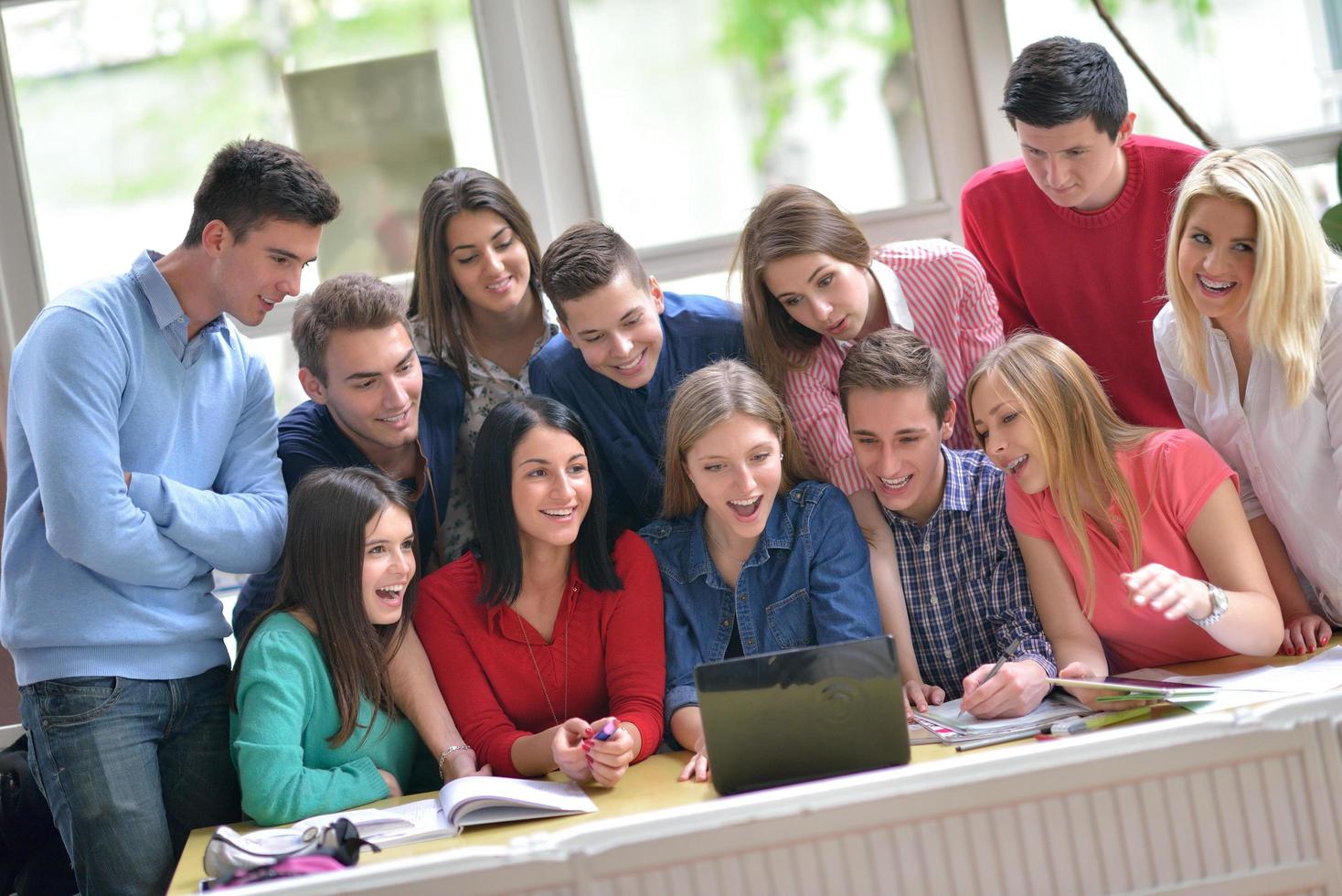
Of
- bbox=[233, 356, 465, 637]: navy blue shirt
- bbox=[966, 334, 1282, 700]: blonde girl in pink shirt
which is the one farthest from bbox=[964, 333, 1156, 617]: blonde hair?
bbox=[233, 356, 465, 637]: navy blue shirt


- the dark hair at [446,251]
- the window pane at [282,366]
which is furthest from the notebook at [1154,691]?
the window pane at [282,366]

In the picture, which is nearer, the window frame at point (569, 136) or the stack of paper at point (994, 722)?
Result: the stack of paper at point (994, 722)

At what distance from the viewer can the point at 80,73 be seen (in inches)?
113

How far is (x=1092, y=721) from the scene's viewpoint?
5.44 ft

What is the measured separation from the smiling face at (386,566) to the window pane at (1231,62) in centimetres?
209

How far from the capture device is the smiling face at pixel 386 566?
1968 mm

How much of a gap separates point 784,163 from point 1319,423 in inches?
59.3

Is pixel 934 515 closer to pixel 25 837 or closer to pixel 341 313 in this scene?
pixel 341 313

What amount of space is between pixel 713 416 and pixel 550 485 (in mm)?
301

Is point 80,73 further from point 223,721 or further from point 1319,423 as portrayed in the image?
point 1319,423

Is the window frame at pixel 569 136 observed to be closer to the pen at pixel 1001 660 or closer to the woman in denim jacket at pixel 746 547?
the woman in denim jacket at pixel 746 547

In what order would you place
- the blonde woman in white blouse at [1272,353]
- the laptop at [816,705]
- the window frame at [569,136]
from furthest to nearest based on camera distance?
the window frame at [569,136] → the blonde woman in white blouse at [1272,353] → the laptop at [816,705]

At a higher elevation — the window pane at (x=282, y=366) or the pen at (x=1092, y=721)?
the window pane at (x=282, y=366)

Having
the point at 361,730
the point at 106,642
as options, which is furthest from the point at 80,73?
the point at 361,730
